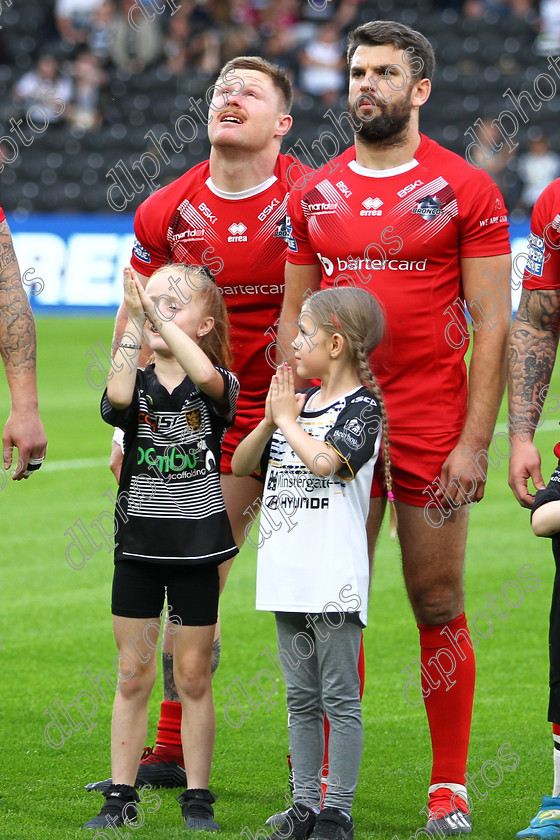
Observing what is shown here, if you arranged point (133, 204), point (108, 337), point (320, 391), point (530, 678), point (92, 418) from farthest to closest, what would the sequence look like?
point (133, 204)
point (108, 337)
point (92, 418)
point (530, 678)
point (320, 391)

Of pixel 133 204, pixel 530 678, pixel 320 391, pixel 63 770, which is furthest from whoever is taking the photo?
pixel 133 204

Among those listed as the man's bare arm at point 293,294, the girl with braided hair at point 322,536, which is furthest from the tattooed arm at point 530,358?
the man's bare arm at point 293,294

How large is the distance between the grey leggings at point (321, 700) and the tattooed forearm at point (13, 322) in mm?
→ 1271

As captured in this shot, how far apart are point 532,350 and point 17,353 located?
1693mm

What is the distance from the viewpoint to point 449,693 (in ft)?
12.6

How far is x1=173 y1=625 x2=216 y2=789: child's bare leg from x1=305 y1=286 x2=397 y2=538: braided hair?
672mm

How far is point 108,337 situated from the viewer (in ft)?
50.5

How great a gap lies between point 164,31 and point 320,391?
19.1 m

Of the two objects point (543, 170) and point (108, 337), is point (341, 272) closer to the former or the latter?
point (108, 337)

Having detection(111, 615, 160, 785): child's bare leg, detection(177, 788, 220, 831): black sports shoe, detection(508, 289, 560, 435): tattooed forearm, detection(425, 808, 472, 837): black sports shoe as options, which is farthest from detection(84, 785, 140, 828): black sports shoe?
detection(508, 289, 560, 435): tattooed forearm

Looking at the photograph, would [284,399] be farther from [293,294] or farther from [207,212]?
[207,212]

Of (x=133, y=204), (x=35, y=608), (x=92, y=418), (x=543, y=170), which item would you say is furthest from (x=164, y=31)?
(x=35, y=608)

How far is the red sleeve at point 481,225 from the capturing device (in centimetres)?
368

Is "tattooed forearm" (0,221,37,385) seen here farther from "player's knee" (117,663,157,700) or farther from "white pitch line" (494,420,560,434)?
"white pitch line" (494,420,560,434)
